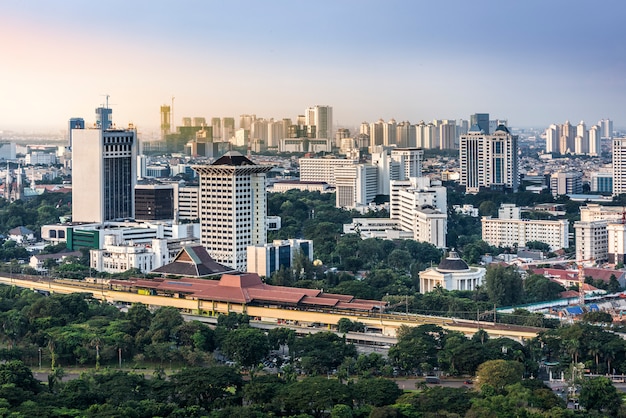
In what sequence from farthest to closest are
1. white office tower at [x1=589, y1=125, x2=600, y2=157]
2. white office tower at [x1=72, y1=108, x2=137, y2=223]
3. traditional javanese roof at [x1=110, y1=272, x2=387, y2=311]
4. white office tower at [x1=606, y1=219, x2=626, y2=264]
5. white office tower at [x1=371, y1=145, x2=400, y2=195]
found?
white office tower at [x1=589, y1=125, x2=600, y2=157] < white office tower at [x1=371, y1=145, x2=400, y2=195] < white office tower at [x1=72, y1=108, x2=137, y2=223] < white office tower at [x1=606, y1=219, x2=626, y2=264] < traditional javanese roof at [x1=110, y1=272, x2=387, y2=311]

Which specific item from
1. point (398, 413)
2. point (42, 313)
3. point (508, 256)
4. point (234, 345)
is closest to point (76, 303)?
point (42, 313)

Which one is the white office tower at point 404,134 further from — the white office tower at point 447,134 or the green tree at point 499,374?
the green tree at point 499,374

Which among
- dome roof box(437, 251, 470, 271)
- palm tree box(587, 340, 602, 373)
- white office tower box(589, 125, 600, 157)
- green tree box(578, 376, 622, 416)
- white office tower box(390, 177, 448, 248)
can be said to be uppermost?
white office tower box(589, 125, 600, 157)

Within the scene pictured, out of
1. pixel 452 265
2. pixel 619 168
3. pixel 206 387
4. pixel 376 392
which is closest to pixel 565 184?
pixel 619 168

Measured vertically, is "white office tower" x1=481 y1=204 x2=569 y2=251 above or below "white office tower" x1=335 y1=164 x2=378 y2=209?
below

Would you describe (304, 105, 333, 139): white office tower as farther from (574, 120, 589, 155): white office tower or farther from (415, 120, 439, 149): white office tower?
(574, 120, 589, 155): white office tower

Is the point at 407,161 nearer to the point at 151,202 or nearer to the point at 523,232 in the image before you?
the point at 523,232

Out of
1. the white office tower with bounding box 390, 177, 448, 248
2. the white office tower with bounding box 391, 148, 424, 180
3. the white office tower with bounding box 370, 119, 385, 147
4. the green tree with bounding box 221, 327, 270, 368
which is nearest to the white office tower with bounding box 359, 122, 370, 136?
the white office tower with bounding box 370, 119, 385, 147
